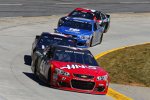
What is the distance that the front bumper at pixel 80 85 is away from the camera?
18.4 m

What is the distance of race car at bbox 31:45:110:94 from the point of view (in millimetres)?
18438

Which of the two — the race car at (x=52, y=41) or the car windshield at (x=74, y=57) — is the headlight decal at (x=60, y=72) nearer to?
the car windshield at (x=74, y=57)

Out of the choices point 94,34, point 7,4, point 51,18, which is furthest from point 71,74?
point 7,4

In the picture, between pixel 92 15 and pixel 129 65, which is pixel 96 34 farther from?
pixel 129 65

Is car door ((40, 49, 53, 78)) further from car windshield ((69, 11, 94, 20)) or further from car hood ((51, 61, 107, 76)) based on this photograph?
car windshield ((69, 11, 94, 20))

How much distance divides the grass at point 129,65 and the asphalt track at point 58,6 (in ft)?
44.2

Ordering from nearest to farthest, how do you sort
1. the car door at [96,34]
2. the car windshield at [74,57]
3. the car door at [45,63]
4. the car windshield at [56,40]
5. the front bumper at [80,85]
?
the front bumper at [80,85], the car door at [45,63], the car windshield at [74,57], the car windshield at [56,40], the car door at [96,34]

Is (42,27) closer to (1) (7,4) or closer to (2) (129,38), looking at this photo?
(2) (129,38)

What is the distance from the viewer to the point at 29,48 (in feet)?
90.5

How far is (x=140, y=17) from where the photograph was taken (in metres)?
45.5

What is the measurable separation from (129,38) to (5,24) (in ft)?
25.6

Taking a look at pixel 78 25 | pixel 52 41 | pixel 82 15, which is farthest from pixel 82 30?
pixel 52 41

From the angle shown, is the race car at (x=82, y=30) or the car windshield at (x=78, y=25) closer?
the race car at (x=82, y=30)

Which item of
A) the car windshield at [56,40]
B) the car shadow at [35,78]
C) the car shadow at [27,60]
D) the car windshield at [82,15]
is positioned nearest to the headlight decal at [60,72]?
the car shadow at [35,78]
